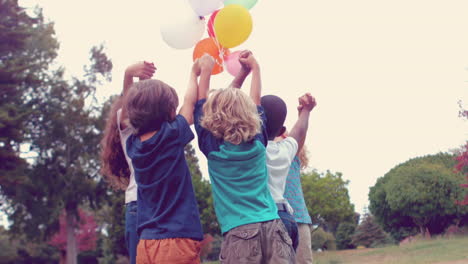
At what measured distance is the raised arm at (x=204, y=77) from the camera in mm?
2598

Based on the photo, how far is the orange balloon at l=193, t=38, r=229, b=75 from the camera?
3.96m

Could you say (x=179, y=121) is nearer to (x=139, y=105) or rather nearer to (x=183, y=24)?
(x=139, y=105)

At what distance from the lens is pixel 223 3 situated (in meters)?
4.08

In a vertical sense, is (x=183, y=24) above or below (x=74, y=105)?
below

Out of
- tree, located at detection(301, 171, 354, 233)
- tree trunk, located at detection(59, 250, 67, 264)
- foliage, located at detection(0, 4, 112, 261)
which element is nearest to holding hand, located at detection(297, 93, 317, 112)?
tree, located at detection(301, 171, 354, 233)

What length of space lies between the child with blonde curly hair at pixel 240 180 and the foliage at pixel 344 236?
78.3 feet

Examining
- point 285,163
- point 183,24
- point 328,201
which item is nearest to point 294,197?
point 285,163

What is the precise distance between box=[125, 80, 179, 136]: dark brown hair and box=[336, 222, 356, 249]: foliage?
23992 mm

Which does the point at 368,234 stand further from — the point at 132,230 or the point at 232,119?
→ the point at 232,119

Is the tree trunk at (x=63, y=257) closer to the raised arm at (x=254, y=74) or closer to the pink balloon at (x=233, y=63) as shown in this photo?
the pink balloon at (x=233, y=63)

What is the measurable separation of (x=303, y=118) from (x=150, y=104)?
110 cm

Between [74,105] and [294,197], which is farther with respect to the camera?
[74,105]

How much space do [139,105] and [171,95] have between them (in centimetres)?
16

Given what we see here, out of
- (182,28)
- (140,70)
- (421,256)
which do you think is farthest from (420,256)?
(140,70)
